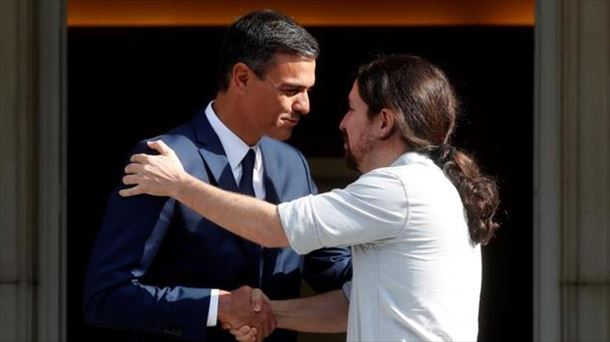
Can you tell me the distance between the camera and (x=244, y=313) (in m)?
4.30

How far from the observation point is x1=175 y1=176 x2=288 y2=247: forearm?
4090mm

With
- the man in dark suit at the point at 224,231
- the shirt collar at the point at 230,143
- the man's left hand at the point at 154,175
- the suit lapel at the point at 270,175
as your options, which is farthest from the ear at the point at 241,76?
the man's left hand at the point at 154,175

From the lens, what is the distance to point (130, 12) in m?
7.02

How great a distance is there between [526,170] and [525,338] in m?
0.71

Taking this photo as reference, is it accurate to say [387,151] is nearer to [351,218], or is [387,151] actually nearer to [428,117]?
[428,117]

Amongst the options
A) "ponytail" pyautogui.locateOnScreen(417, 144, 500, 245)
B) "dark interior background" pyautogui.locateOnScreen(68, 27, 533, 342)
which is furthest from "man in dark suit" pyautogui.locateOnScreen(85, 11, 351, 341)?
"dark interior background" pyautogui.locateOnScreen(68, 27, 533, 342)

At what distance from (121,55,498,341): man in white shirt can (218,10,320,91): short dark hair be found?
1.01ft

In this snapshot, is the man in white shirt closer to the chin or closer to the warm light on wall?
the chin

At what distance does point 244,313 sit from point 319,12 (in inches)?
116
